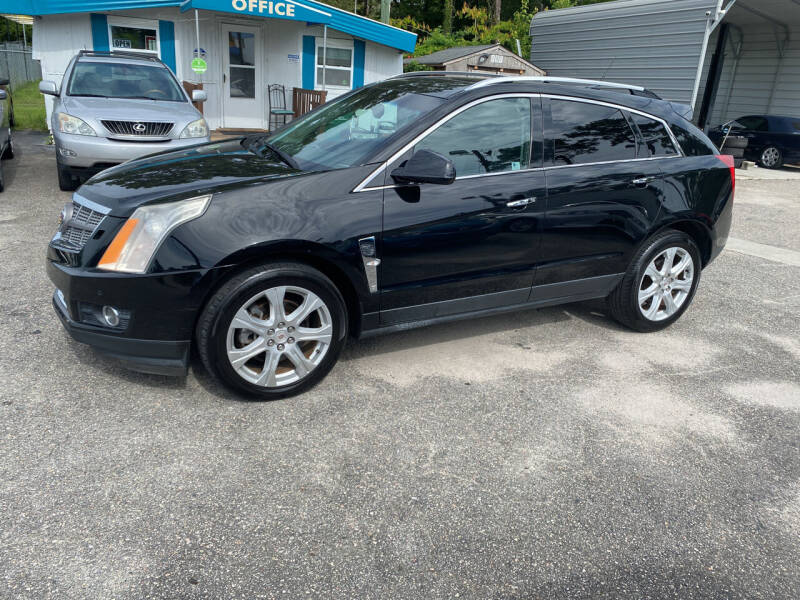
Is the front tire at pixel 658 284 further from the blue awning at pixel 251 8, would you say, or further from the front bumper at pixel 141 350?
the blue awning at pixel 251 8

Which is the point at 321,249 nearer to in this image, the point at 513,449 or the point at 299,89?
the point at 513,449

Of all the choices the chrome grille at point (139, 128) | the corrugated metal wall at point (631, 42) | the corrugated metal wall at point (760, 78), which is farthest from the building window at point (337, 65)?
the corrugated metal wall at point (760, 78)

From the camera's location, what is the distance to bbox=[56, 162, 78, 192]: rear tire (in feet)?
24.9

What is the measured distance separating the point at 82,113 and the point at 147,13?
711 cm

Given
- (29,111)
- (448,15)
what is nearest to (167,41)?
(29,111)

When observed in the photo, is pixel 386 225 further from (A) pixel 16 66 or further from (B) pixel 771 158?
Result: (A) pixel 16 66

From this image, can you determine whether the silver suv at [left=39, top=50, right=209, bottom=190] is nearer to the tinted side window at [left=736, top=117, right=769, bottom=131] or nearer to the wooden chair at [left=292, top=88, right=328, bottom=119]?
the wooden chair at [left=292, top=88, right=328, bottom=119]

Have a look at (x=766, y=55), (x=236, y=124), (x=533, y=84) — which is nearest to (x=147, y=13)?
(x=236, y=124)

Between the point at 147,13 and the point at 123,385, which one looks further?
the point at 147,13

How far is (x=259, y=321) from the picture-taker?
3350 millimetres

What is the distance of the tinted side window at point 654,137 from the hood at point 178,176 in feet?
8.32

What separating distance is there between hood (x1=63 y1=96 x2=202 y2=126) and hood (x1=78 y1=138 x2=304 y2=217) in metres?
4.06

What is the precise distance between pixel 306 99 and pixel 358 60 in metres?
2.18

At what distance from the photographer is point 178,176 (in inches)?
140
